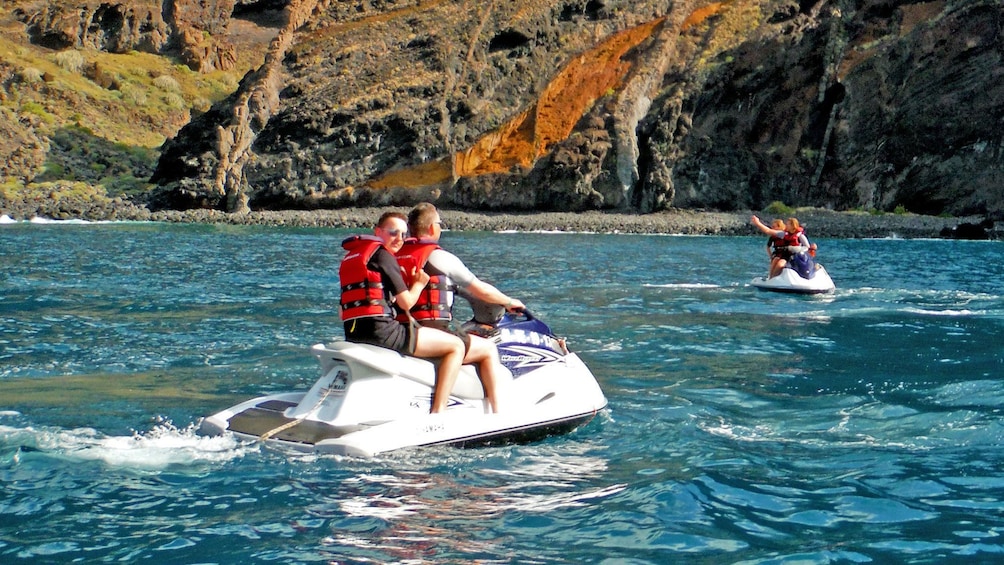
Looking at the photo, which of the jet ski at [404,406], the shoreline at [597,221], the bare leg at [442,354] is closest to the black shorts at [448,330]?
the bare leg at [442,354]

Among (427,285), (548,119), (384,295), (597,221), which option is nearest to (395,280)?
(384,295)

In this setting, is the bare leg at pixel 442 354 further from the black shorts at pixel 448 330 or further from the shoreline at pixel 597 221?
the shoreline at pixel 597 221

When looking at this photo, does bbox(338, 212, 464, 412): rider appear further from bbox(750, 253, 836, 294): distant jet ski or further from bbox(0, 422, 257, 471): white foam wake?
bbox(750, 253, 836, 294): distant jet ski

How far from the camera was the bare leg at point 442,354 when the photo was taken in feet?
30.9

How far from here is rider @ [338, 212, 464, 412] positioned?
360 inches

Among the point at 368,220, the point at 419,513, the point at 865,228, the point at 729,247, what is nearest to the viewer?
the point at 419,513

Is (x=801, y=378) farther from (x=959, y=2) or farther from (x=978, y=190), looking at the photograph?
(x=959, y=2)

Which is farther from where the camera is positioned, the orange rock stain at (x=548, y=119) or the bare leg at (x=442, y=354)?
the orange rock stain at (x=548, y=119)

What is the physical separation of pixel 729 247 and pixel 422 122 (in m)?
33.2

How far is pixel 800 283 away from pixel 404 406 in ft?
56.0

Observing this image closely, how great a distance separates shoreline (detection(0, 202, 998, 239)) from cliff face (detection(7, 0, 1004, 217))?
12.1 ft

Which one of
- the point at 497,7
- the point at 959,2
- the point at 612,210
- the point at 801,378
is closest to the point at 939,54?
the point at 959,2

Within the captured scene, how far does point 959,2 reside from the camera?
71.0 metres

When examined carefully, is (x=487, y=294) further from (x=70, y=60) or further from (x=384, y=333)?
(x=70, y=60)
